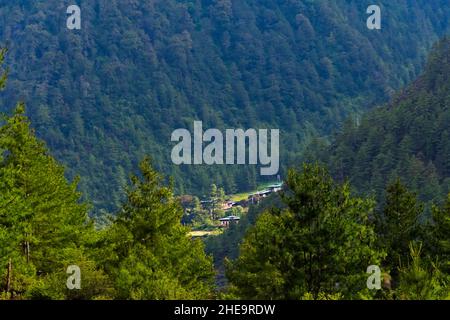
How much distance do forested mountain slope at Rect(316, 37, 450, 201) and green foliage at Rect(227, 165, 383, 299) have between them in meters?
124

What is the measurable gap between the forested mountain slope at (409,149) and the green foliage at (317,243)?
124 metres

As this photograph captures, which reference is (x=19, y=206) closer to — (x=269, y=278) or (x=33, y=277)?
(x=33, y=277)

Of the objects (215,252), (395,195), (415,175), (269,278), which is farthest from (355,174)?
(269,278)

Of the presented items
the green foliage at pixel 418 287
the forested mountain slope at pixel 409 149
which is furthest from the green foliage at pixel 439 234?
the forested mountain slope at pixel 409 149

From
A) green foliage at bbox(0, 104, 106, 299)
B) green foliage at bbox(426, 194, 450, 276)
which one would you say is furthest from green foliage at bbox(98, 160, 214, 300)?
green foliage at bbox(426, 194, 450, 276)

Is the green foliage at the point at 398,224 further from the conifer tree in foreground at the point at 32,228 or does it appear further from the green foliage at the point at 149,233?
the conifer tree in foreground at the point at 32,228

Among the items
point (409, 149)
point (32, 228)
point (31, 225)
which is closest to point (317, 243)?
point (31, 225)

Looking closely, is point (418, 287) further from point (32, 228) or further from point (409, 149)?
point (409, 149)

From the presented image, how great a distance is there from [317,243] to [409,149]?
15808 centimetres

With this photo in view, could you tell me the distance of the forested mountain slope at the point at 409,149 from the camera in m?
158

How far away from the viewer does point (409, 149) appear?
175125 millimetres

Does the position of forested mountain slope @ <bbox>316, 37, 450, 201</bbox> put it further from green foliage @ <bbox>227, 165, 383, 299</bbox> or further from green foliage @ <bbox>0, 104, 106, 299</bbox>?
green foliage @ <bbox>227, 165, 383, 299</bbox>

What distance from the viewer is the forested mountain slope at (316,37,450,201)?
519ft
